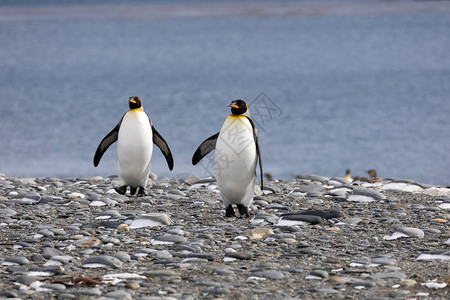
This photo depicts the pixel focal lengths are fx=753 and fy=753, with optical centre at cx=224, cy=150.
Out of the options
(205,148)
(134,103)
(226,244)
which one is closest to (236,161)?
(205,148)

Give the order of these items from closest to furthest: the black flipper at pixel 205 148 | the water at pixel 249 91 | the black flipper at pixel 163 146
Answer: the black flipper at pixel 205 148, the black flipper at pixel 163 146, the water at pixel 249 91

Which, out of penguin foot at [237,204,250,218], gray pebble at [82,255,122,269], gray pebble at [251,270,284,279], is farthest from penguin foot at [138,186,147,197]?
gray pebble at [251,270,284,279]

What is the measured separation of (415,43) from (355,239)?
47335 millimetres

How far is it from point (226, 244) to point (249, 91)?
22964mm

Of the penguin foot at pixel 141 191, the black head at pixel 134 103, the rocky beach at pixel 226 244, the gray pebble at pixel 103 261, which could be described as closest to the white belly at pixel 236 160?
the rocky beach at pixel 226 244

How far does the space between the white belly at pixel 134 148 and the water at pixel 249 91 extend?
156 cm

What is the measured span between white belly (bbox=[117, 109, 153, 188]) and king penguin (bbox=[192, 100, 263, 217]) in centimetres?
105

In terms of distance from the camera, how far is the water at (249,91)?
1427 cm

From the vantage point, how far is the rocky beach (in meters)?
3.67

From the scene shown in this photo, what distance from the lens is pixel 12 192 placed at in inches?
252

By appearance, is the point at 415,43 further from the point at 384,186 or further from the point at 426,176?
the point at 384,186

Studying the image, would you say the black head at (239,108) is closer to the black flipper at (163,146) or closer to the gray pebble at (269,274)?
the black flipper at (163,146)

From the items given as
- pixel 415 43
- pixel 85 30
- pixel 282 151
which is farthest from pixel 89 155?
pixel 85 30

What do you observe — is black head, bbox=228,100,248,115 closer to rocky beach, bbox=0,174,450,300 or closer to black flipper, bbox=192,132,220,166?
black flipper, bbox=192,132,220,166
